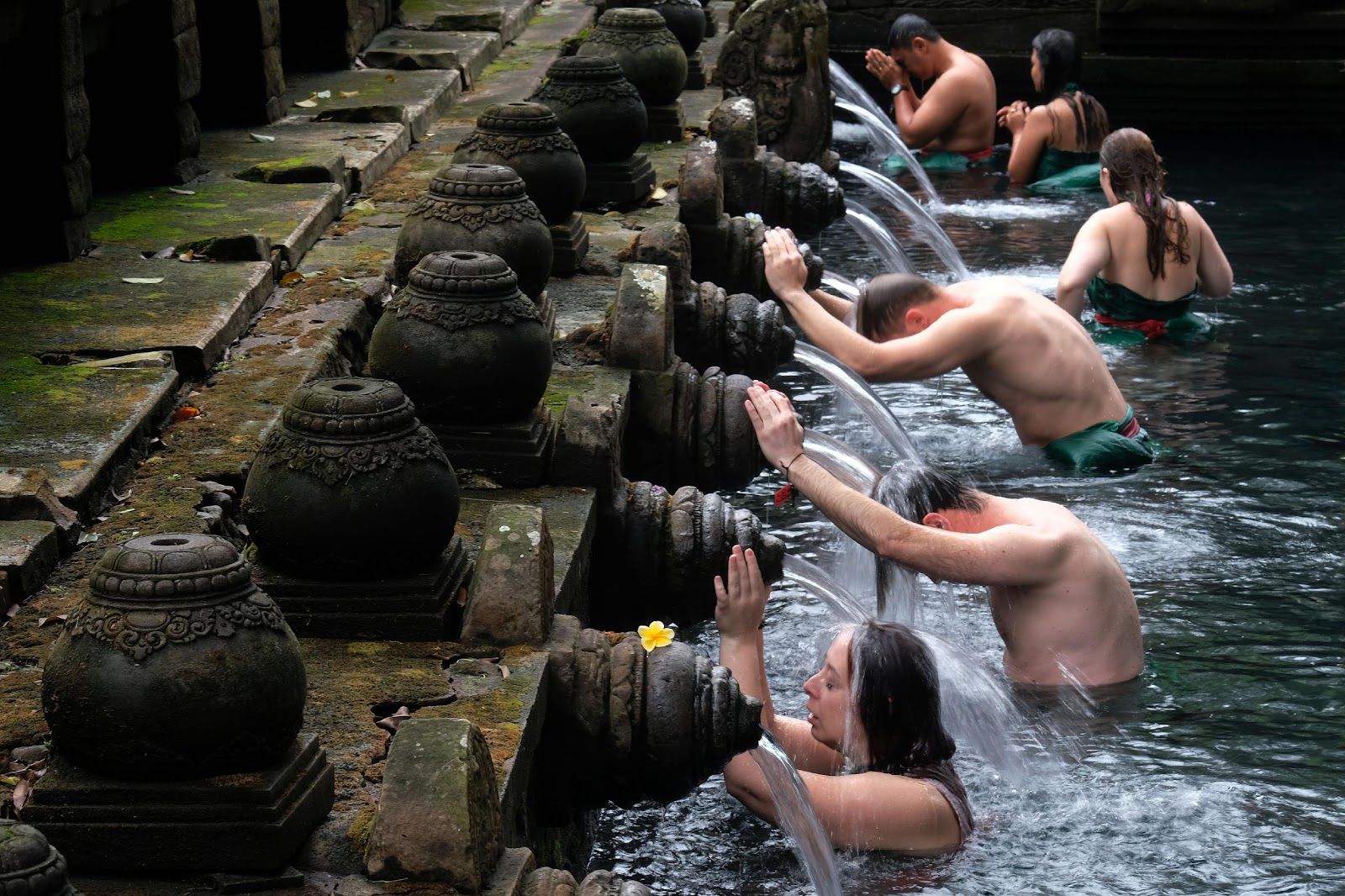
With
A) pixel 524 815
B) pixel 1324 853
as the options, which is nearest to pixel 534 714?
pixel 524 815

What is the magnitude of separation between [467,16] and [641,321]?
6505mm

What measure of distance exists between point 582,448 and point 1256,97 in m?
11.0

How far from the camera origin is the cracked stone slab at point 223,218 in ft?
19.2

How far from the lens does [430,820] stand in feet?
8.52

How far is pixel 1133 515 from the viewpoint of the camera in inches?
234

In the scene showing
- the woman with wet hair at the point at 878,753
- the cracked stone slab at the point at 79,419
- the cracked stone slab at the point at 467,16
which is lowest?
the woman with wet hair at the point at 878,753

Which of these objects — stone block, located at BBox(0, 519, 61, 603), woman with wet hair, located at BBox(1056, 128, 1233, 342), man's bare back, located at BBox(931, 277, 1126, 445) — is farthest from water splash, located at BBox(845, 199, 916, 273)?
stone block, located at BBox(0, 519, 61, 603)

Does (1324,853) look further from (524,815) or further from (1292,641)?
(524,815)

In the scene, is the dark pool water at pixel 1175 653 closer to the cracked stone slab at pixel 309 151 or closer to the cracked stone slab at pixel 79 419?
the cracked stone slab at pixel 79 419

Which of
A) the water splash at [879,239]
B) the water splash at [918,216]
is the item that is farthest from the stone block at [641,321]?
the water splash at [918,216]

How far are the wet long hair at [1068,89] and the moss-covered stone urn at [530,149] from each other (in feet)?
21.2

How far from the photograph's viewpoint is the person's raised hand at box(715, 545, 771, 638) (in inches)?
169

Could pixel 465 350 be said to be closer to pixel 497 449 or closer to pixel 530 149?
pixel 497 449

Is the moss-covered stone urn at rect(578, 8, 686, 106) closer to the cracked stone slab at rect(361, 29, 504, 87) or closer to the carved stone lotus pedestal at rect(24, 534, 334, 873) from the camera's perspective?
the cracked stone slab at rect(361, 29, 504, 87)
